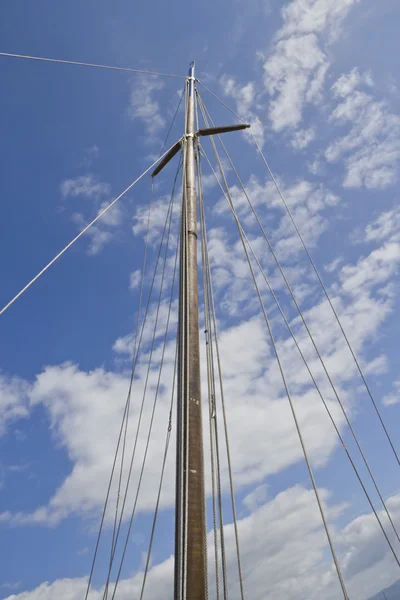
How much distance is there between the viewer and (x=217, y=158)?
44.5 ft

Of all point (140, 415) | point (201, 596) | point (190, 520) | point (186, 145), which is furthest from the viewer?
point (140, 415)

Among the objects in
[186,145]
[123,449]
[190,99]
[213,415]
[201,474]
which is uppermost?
[190,99]

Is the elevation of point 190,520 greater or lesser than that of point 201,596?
greater

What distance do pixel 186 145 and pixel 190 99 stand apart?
2.50m

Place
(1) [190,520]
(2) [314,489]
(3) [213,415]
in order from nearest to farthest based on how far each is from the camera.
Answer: (1) [190,520]
(2) [314,489]
(3) [213,415]

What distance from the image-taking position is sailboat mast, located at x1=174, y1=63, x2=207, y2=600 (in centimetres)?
606

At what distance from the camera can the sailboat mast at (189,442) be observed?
6.06m

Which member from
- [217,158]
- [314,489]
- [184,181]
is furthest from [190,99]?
[314,489]

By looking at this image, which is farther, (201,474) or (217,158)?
(217,158)

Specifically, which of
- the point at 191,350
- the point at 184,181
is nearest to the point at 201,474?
the point at 191,350

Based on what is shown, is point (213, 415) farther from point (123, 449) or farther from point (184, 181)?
point (184, 181)

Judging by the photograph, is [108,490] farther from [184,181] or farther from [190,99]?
[190,99]

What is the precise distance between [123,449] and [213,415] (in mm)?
5232

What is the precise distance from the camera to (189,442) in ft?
23.9
